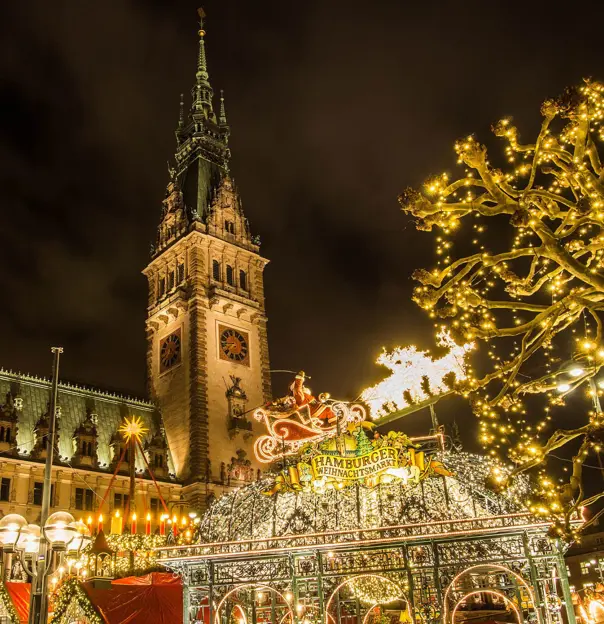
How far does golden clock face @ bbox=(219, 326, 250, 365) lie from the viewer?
56.0 metres

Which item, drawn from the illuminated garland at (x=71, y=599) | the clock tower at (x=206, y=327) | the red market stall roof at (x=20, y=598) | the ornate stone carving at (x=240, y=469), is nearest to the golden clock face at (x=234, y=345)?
the clock tower at (x=206, y=327)

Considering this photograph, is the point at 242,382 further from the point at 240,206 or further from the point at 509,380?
the point at 509,380

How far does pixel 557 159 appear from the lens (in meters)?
12.0

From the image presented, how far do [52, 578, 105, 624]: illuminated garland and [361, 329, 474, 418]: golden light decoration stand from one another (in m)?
9.57

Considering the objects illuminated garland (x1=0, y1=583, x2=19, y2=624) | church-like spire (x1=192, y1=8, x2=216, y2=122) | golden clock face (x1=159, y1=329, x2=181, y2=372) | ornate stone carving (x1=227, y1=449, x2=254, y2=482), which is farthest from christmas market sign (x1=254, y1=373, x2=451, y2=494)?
church-like spire (x1=192, y1=8, x2=216, y2=122)

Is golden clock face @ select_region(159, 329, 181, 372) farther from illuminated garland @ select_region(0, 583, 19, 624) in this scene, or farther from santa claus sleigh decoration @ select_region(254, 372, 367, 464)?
santa claus sleigh decoration @ select_region(254, 372, 367, 464)

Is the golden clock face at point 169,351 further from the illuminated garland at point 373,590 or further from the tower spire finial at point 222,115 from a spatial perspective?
the illuminated garland at point 373,590

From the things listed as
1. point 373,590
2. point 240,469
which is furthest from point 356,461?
point 240,469

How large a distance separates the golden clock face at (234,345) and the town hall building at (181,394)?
10 centimetres

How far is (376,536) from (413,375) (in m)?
7.08

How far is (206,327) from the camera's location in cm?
5494

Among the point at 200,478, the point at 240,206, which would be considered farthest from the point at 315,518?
the point at 240,206

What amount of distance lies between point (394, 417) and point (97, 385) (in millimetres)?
42777

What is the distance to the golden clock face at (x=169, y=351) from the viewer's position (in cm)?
5603
